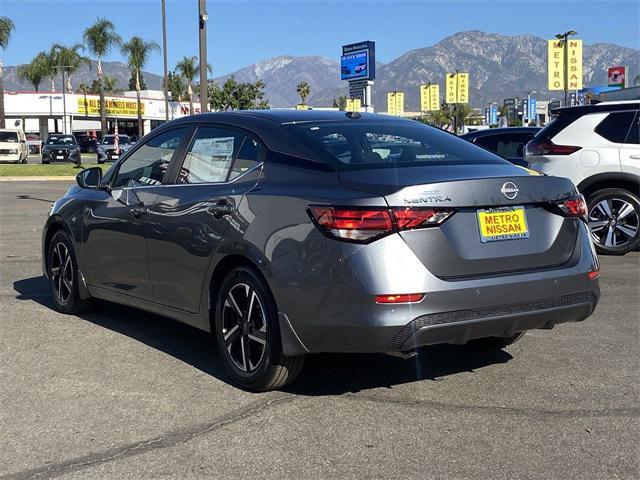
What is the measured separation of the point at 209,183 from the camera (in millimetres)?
4793

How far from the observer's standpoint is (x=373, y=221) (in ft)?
12.3

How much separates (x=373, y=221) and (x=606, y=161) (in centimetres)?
635

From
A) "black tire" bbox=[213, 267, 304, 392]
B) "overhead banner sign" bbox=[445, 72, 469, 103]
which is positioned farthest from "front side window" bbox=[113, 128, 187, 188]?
"overhead banner sign" bbox=[445, 72, 469, 103]

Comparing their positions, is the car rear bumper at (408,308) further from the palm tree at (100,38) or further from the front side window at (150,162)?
the palm tree at (100,38)

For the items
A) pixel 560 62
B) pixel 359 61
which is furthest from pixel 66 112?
pixel 560 62

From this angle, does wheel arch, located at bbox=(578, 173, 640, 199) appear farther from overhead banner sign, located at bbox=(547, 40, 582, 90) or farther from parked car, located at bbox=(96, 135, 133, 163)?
parked car, located at bbox=(96, 135, 133, 163)

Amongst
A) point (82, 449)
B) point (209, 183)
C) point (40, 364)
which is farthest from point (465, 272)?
point (40, 364)

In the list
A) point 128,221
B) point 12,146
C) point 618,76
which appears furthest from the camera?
point 618,76

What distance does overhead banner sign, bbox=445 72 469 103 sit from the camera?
1915 inches

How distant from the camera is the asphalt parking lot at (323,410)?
3449mm

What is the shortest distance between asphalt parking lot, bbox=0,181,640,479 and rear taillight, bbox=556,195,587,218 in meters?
1.02

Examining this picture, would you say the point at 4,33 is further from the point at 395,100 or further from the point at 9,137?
the point at 395,100

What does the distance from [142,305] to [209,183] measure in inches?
46.0

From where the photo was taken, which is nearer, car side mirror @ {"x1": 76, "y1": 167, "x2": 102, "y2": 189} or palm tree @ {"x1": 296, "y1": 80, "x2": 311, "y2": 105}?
car side mirror @ {"x1": 76, "y1": 167, "x2": 102, "y2": 189}
